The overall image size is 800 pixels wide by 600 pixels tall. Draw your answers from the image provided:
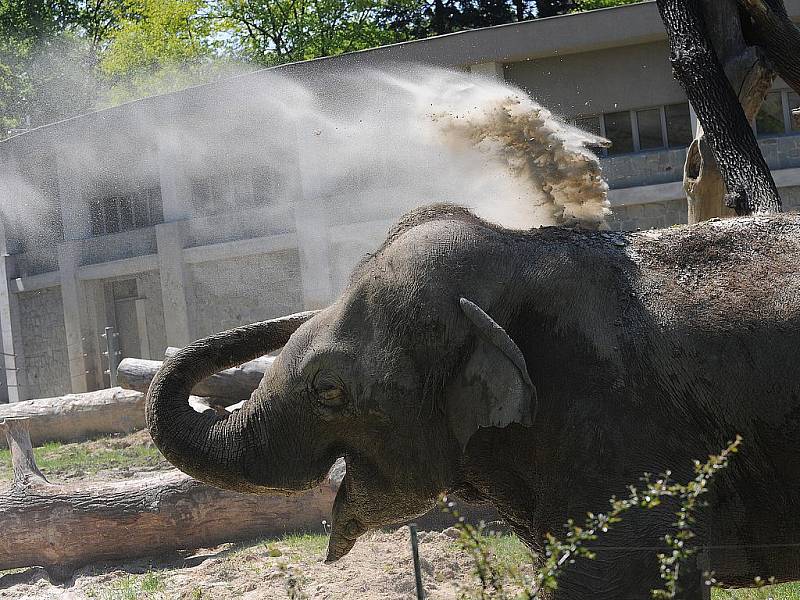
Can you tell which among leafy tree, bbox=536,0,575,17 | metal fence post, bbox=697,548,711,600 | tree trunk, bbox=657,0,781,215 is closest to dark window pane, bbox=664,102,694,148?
tree trunk, bbox=657,0,781,215

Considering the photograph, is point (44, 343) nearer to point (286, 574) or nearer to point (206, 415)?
point (286, 574)

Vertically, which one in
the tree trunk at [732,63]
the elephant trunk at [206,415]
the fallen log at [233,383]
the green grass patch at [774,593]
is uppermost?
the tree trunk at [732,63]

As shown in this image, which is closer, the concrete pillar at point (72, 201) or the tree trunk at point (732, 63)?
the tree trunk at point (732, 63)

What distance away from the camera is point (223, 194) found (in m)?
26.5

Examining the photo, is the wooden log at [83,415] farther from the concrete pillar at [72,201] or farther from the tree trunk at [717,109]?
the concrete pillar at [72,201]

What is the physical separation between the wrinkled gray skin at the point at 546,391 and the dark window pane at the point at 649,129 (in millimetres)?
19230

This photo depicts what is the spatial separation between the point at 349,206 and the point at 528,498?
64.5 ft

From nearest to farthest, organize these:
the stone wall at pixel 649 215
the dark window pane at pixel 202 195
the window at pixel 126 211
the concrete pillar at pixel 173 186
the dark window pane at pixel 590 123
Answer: the stone wall at pixel 649 215 < the dark window pane at pixel 590 123 < the concrete pillar at pixel 173 186 < the dark window pane at pixel 202 195 < the window at pixel 126 211

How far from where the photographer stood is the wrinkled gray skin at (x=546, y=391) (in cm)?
315

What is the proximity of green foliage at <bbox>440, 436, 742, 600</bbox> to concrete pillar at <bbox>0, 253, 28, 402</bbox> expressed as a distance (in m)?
28.5

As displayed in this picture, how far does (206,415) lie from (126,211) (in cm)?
2650

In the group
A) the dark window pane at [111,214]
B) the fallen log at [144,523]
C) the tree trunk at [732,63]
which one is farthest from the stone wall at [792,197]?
the dark window pane at [111,214]

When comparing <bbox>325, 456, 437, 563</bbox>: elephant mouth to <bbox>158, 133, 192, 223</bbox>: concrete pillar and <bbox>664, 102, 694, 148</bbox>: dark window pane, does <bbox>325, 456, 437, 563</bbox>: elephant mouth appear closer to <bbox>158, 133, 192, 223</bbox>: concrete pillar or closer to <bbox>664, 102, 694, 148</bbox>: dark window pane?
<bbox>664, 102, 694, 148</bbox>: dark window pane

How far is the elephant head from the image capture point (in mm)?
3344
